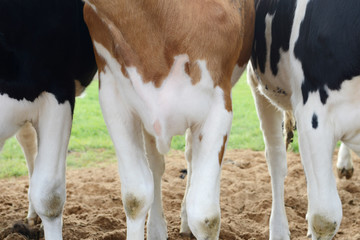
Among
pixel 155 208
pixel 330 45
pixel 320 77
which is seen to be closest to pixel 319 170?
pixel 320 77

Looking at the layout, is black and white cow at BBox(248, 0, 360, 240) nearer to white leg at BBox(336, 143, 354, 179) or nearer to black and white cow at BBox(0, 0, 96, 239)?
black and white cow at BBox(0, 0, 96, 239)

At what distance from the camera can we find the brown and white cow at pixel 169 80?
11.5 feet

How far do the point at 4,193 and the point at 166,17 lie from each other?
347cm

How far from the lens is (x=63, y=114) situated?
3963mm

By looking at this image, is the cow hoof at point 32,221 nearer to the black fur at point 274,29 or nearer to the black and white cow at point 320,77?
the black fur at point 274,29

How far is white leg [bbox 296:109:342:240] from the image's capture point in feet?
11.8

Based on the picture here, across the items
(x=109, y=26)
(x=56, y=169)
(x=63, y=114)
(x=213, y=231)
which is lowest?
(x=213, y=231)

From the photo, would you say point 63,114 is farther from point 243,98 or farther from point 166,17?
point 243,98

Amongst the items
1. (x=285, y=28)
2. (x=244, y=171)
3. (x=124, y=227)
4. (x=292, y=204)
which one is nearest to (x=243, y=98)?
(x=244, y=171)

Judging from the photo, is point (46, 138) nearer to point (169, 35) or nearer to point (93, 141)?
point (169, 35)

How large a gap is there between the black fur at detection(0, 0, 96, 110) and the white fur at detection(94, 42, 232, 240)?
281 millimetres

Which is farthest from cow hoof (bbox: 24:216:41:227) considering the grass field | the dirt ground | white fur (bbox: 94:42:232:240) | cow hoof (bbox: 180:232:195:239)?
the grass field

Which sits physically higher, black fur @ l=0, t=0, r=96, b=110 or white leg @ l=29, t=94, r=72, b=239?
black fur @ l=0, t=0, r=96, b=110

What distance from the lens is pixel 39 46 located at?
379 centimetres
